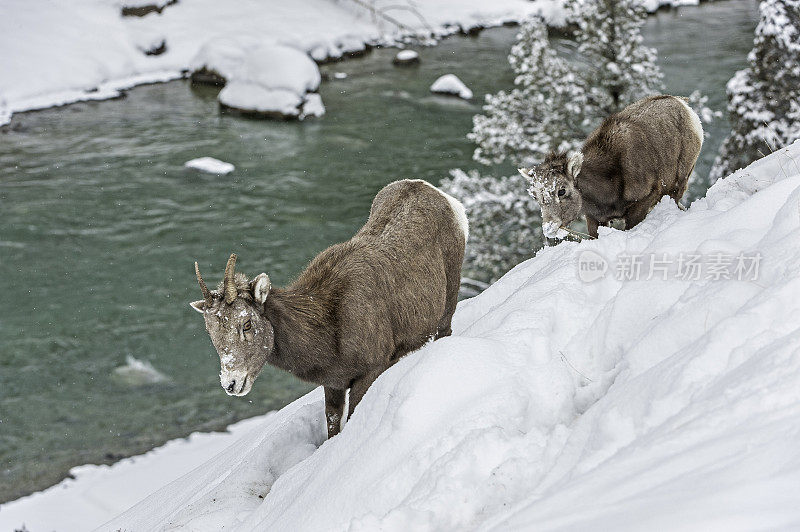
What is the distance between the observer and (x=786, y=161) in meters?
6.63

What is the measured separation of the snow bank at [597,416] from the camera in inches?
119

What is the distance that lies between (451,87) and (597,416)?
25.3 metres

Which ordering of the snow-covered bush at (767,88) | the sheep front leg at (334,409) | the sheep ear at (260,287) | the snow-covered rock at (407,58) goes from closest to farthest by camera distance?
the sheep ear at (260,287) < the sheep front leg at (334,409) < the snow-covered bush at (767,88) < the snow-covered rock at (407,58)

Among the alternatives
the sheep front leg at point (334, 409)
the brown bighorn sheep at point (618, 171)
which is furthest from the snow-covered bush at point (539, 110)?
the sheep front leg at point (334, 409)

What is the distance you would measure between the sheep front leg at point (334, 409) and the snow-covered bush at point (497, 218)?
366 inches

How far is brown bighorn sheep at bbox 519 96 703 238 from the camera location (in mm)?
8516

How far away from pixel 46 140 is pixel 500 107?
14884mm

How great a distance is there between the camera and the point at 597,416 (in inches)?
155

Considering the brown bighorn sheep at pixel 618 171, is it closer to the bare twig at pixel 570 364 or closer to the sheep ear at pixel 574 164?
the sheep ear at pixel 574 164

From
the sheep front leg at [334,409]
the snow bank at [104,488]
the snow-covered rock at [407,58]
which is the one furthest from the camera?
the snow-covered rock at [407,58]

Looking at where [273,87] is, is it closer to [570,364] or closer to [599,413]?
[570,364]

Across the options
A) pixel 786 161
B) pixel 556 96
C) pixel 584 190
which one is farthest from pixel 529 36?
pixel 786 161

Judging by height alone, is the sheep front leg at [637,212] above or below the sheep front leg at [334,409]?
above

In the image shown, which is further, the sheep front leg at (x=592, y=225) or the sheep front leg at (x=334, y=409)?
the sheep front leg at (x=592, y=225)
